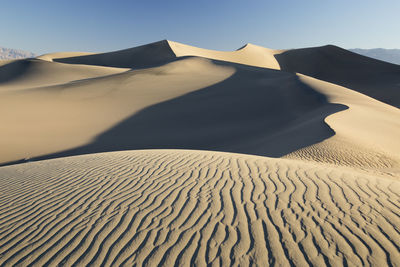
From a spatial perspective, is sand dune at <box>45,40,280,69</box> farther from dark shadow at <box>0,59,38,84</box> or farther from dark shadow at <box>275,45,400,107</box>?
dark shadow at <box>0,59,38,84</box>

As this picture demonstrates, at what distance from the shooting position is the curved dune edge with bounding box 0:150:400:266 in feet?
10.9

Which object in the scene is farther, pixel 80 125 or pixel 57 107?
pixel 57 107

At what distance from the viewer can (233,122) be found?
17188mm

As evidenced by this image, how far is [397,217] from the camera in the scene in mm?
3951

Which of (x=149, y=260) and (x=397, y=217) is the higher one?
(x=149, y=260)

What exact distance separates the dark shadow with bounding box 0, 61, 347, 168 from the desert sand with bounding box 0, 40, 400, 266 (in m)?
0.12

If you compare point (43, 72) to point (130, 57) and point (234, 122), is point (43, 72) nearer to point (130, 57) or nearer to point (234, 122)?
point (130, 57)

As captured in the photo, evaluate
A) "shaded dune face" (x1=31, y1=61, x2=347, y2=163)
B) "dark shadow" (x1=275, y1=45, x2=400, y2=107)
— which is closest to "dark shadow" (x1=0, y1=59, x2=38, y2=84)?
"shaded dune face" (x1=31, y1=61, x2=347, y2=163)

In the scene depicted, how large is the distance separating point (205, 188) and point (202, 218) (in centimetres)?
111

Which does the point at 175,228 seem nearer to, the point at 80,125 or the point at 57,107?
the point at 80,125

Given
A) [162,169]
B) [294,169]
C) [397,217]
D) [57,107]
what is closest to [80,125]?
[57,107]

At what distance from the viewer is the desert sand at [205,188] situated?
341 cm

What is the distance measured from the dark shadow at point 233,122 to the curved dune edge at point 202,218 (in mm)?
5125

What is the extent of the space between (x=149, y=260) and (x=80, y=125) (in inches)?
604
